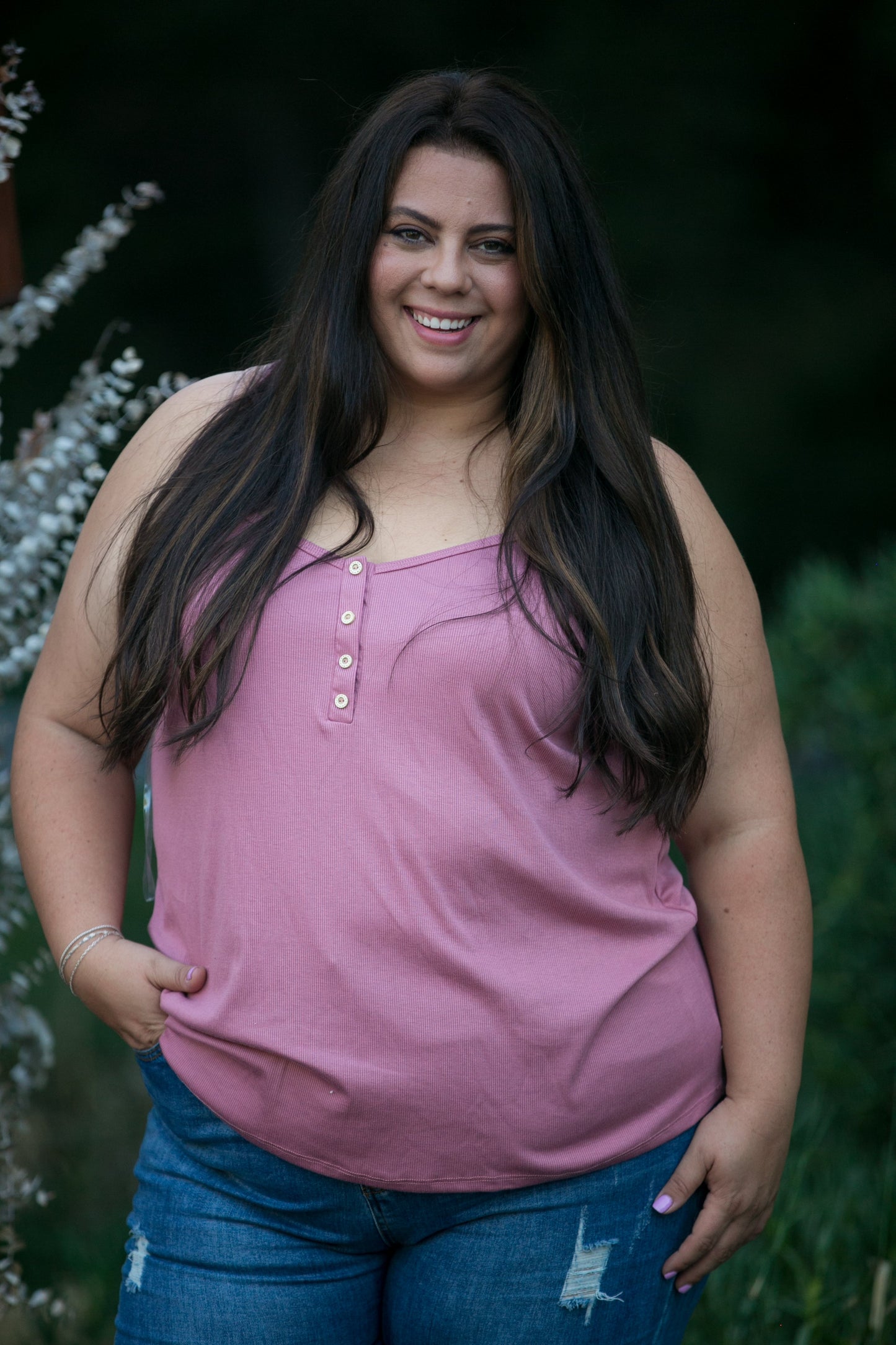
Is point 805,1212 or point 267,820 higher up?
point 267,820

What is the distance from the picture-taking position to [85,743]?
5.27 ft

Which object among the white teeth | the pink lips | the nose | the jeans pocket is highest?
the nose

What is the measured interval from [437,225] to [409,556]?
0.39 metres

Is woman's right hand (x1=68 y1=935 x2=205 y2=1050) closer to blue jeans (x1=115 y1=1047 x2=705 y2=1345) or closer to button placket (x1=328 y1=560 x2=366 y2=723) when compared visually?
blue jeans (x1=115 y1=1047 x2=705 y2=1345)

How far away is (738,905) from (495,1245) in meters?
0.49

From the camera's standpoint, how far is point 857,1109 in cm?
281

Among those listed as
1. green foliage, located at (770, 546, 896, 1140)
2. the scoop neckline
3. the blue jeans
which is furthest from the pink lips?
green foliage, located at (770, 546, 896, 1140)

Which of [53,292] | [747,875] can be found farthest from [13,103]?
[747,875]

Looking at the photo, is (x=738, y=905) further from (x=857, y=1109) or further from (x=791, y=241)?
(x=791, y=241)

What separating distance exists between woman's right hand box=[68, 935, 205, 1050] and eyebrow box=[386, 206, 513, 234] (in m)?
0.88

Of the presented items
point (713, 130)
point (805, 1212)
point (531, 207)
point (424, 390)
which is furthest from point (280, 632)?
point (713, 130)

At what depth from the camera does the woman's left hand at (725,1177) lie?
1505 mm

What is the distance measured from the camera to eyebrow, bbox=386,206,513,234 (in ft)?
4.95

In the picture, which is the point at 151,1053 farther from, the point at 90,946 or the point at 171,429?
the point at 171,429
